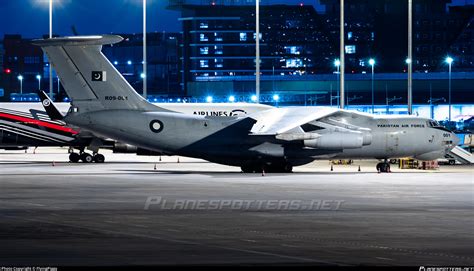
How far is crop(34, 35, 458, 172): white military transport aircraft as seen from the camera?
48031 millimetres

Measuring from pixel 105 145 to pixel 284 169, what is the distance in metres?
12.9

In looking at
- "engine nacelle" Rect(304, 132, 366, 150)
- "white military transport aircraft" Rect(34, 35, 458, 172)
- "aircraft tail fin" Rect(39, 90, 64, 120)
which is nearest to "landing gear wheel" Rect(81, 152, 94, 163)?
"aircraft tail fin" Rect(39, 90, 64, 120)

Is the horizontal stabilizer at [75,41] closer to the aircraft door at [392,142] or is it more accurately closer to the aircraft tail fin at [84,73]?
the aircraft tail fin at [84,73]

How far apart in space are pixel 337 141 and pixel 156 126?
8196mm

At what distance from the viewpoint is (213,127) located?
4912cm

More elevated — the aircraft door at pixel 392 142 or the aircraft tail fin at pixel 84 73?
the aircraft tail fin at pixel 84 73

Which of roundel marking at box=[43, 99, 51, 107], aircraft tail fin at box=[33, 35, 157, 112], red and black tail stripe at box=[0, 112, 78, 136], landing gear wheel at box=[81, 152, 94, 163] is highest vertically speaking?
aircraft tail fin at box=[33, 35, 157, 112]

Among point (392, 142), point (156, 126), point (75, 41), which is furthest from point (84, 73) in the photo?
point (392, 142)

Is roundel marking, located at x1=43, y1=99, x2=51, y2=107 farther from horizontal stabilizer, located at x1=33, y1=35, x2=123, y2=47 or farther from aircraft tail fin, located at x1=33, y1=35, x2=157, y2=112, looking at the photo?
horizontal stabilizer, located at x1=33, y1=35, x2=123, y2=47

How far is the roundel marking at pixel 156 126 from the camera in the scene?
159 ft

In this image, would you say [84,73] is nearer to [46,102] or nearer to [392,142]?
[46,102]

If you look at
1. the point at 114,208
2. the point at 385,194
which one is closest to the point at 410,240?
the point at 114,208

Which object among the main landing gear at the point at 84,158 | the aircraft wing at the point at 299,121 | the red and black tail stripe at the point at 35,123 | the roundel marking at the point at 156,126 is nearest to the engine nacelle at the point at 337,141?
the aircraft wing at the point at 299,121

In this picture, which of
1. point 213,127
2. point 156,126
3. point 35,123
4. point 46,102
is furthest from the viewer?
point 35,123
